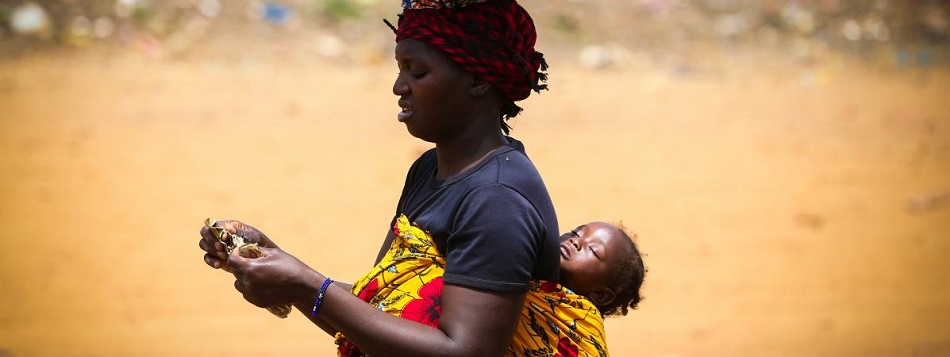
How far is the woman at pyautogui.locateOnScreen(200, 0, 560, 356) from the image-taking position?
2.37m

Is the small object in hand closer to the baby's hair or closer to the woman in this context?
the woman

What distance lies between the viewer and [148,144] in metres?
10.0

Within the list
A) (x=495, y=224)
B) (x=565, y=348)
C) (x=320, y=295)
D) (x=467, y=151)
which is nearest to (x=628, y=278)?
(x=565, y=348)

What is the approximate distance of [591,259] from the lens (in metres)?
3.00

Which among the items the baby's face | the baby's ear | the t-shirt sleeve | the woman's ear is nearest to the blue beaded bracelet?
the t-shirt sleeve

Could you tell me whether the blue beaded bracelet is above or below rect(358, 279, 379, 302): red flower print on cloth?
below

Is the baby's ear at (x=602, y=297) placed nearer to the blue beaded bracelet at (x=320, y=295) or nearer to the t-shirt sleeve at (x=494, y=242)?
the t-shirt sleeve at (x=494, y=242)

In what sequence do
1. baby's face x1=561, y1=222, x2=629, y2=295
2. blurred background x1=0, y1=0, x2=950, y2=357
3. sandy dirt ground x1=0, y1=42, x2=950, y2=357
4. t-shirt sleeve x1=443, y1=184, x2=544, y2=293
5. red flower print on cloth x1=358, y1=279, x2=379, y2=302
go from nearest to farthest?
1. t-shirt sleeve x1=443, y1=184, x2=544, y2=293
2. red flower print on cloth x1=358, y1=279, x2=379, y2=302
3. baby's face x1=561, y1=222, x2=629, y2=295
4. sandy dirt ground x1=0, y1=42, x2=950, y2=357
5. blurred background x1=0, y1=0, x2=950, y2=357

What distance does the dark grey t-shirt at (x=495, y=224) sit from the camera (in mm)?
2365

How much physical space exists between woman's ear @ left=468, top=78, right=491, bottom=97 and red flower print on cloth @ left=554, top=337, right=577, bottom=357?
557mm

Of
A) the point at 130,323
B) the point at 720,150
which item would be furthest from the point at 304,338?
the point at 720,150

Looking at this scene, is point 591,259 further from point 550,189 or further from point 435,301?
point 550,189

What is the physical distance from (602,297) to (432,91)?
0.81 m

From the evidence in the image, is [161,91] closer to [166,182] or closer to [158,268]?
[166,182]
